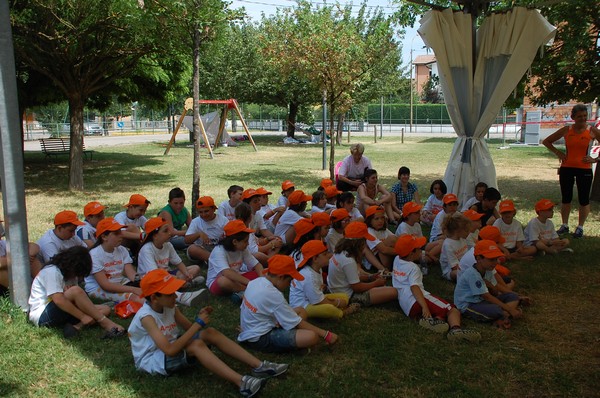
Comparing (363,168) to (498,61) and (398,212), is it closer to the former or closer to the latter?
(398,212)

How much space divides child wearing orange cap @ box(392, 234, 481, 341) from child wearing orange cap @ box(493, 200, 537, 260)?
214 cm

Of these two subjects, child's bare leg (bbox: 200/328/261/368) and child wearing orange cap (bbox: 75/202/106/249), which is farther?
child wearing orange cap (bbox: 75/202/106/249)

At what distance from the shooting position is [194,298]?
496 cm

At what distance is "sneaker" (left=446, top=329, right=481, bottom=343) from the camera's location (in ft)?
13.6

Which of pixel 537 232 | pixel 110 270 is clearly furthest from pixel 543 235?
pixel 110 270

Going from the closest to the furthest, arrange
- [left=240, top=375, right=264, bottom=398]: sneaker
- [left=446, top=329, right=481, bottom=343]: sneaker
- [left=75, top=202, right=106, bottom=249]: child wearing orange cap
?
1. [left=240, top=375, right=264, bottom=398]: sneaker
2. [left=446, top=329, right=481, bottom=343]: sneaker
3. [left=75, top=202, right=106, bottom=249]: child wearing orange cap

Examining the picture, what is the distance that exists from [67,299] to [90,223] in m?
1.86

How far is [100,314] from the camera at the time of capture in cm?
436

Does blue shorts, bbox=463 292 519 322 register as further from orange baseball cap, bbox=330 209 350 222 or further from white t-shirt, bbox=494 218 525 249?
white t-shirt, bbox=494 218 525 249

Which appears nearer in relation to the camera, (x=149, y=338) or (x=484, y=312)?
(x=149, y=338)

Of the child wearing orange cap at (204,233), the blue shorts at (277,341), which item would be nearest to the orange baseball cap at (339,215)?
the child wearing orange cap at (204,233)

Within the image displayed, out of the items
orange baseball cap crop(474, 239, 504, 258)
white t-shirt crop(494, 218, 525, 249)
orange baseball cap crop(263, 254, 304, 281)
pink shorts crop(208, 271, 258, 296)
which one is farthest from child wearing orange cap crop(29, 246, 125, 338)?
white t-shirt crop(494, 218, 525, 249)

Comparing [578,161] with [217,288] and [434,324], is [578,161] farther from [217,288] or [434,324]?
[217,288]

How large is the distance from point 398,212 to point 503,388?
191 inches
